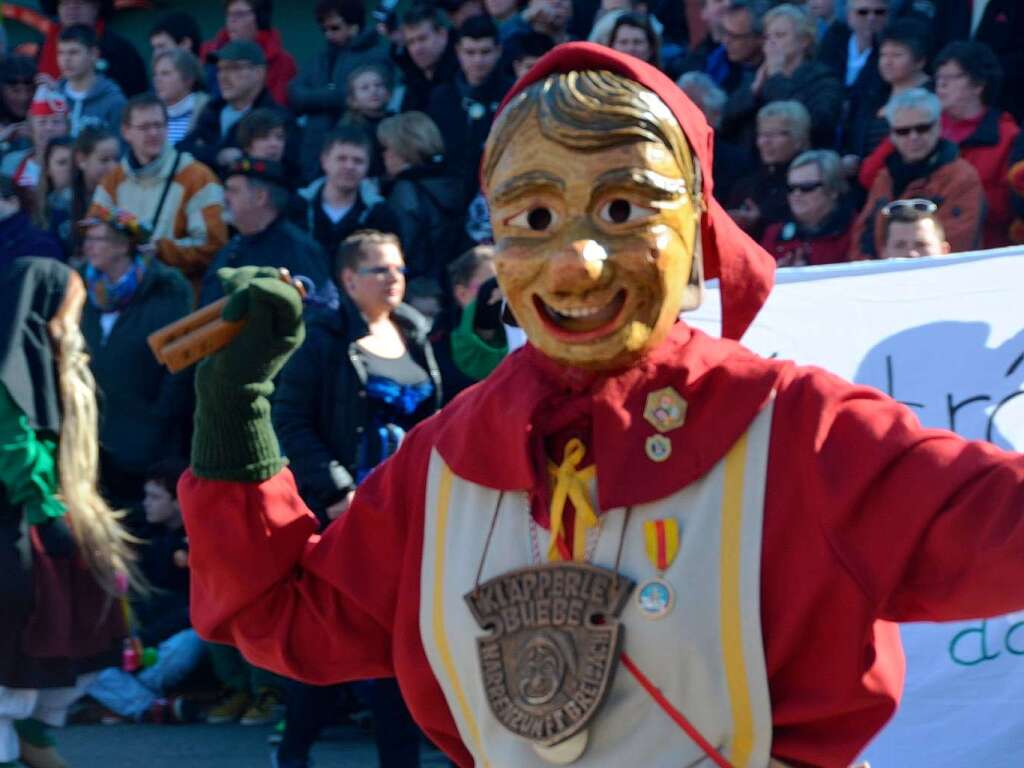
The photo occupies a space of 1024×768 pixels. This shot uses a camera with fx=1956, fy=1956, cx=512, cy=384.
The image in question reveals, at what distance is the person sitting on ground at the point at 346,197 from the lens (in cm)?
791

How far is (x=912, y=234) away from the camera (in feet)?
19.1

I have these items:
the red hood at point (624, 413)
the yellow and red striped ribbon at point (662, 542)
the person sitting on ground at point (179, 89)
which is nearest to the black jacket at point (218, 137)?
the person sitting on ground at point (179, 89)

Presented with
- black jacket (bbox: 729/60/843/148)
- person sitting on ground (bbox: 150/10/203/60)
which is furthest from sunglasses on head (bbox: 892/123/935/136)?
person sitting on ground (bbox: 150/10/203/60)

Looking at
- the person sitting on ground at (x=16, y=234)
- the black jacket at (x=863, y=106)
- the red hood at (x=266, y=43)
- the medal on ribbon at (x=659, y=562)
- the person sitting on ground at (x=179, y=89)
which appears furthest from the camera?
the red hood at (x=266, y=43)

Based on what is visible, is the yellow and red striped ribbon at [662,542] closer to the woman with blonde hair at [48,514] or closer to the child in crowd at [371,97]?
the woman with blonde hair at [48,514]

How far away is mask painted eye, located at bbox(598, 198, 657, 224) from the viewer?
3.02 m

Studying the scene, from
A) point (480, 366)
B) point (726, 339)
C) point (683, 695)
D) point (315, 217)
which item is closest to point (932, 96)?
point (480, 366)

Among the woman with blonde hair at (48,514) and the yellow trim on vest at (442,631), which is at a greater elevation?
the yellow trim on vest at (442,631)

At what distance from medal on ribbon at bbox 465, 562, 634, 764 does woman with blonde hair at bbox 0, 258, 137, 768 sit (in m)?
3.14

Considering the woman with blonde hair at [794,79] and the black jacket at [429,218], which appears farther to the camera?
the black jacket at [429,218]

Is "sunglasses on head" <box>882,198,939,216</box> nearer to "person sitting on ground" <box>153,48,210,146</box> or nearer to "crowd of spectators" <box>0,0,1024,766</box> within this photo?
"crowd of spectators" <box>0,0,1024,766</box>

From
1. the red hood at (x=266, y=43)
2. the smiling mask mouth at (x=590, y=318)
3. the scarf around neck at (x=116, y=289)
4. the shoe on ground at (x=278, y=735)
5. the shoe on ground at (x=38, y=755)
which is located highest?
the red hood at (x=266, y=43)

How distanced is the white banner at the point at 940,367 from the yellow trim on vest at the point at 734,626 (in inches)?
84.9

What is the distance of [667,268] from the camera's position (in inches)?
120
